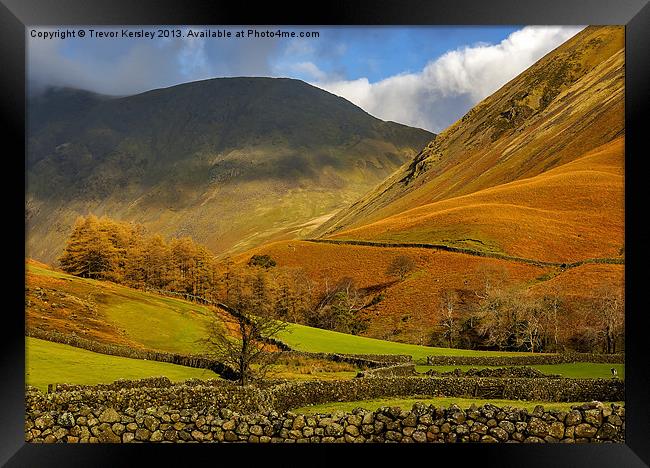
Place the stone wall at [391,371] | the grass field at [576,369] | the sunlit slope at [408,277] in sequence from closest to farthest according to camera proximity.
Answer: the stone wall at [391,371], the grass field at [576,369], the sunlit slope at [408,277]

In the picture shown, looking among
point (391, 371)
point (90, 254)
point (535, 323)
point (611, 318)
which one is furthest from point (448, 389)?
point (90, 254)

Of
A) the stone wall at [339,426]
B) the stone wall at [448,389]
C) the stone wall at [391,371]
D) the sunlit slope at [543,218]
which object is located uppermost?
the sunlit slope at [543,218]

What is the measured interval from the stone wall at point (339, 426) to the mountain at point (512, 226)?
71.4ft

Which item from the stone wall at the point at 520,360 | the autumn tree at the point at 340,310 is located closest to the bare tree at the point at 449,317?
the autumn tree at the point at 340,310

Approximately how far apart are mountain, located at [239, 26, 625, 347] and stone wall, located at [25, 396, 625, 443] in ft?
71.4

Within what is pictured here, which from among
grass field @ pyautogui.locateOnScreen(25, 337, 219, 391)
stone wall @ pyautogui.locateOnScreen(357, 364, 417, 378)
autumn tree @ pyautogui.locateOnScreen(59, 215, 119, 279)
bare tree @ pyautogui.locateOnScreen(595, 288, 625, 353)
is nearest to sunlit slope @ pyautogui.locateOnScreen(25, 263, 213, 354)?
grass field @ pyautogui.locateOnScreen(25, 337, 219, 391)

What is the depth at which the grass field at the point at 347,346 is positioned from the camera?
28.2 metres

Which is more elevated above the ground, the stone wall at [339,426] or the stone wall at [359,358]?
the stone wall at [339,426]

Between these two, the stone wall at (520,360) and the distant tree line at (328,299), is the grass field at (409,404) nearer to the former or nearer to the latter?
the stone wall at (520,360)

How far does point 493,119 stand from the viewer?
12800 centimetres

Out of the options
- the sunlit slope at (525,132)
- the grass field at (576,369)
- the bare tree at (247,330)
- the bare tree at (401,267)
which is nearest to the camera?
the bare tree at (247,330)

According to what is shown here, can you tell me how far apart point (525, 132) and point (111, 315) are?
9562cm
